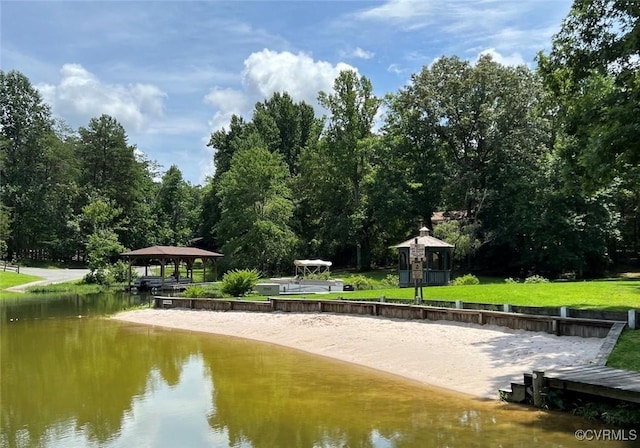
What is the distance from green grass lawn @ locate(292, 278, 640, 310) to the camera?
16.3m

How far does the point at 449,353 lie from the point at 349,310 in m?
6.90

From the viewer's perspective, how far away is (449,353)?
1356cm

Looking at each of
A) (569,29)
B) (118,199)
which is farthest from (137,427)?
(118,199)

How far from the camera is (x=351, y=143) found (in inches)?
1820

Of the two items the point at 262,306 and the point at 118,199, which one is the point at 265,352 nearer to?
the point at 262,306

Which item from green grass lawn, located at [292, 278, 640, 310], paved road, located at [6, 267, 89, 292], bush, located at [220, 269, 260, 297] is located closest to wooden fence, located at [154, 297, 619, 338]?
green grass lawn, located at [292, 278, 640, 310]

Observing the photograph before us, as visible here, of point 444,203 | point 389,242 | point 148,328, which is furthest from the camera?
point 389,242

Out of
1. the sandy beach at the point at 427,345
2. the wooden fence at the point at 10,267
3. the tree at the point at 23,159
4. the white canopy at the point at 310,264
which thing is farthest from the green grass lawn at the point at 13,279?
the sandy beach at the point at 427,345

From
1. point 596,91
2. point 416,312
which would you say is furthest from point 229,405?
point 596,91

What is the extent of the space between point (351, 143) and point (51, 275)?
96.2ft

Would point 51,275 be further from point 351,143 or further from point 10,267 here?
point 351,143

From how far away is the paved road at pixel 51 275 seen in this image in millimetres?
41319

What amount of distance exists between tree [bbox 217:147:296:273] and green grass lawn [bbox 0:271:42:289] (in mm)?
15780

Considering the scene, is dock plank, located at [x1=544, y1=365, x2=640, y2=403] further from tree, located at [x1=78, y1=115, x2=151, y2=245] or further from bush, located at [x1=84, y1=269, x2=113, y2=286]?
tree, located at [x1=78, y1=115, x2=151, y2=245]
